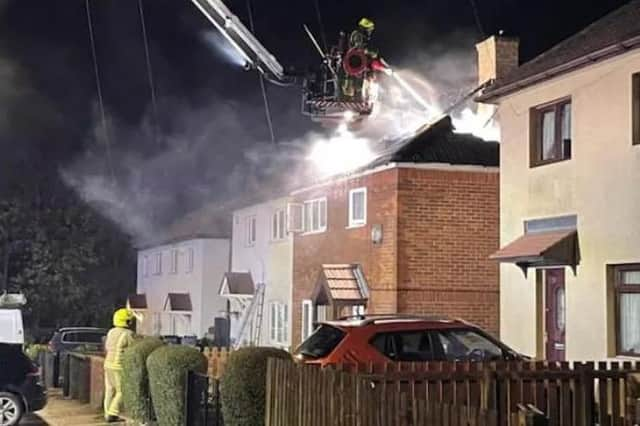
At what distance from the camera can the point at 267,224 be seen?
35250 millimetres

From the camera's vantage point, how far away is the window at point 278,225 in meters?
33.0

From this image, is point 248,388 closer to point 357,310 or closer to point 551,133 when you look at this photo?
point 551,133

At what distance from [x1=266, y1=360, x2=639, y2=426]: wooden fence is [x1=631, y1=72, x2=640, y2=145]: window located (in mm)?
5504

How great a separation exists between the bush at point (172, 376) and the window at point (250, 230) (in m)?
22.6

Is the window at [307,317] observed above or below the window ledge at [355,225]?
below

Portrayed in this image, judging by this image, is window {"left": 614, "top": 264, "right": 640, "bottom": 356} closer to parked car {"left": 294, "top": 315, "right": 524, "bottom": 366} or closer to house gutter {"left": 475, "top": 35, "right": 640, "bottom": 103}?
parked car {"left": 294, "top": 315, "right": 524, "bottom": 366}

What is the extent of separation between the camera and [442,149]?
2367cm

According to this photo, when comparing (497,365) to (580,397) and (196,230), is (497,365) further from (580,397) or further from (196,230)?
(196,230)

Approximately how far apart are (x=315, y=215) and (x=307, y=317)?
289cm

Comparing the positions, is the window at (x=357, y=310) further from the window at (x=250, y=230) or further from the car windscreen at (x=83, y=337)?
the car windscreen at (x=83, y=337)

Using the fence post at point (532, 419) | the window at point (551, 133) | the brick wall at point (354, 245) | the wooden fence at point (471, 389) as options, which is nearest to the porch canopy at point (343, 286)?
the brick wall at point (354, 245)

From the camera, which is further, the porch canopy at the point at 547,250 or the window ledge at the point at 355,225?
the window ledge at the point at 355,225

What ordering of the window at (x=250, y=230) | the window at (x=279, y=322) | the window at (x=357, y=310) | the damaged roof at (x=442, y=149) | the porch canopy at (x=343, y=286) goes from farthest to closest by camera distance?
1. the window at (x=250, y=230)
2. the window at (x=279, y=322)
3. the porch canopy at (x=343, y=286)
4. the window at (x=357, y=310)
5. the damaged roof at (x=442, y=149)

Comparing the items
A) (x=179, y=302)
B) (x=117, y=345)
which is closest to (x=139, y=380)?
(x=117, y=345)
